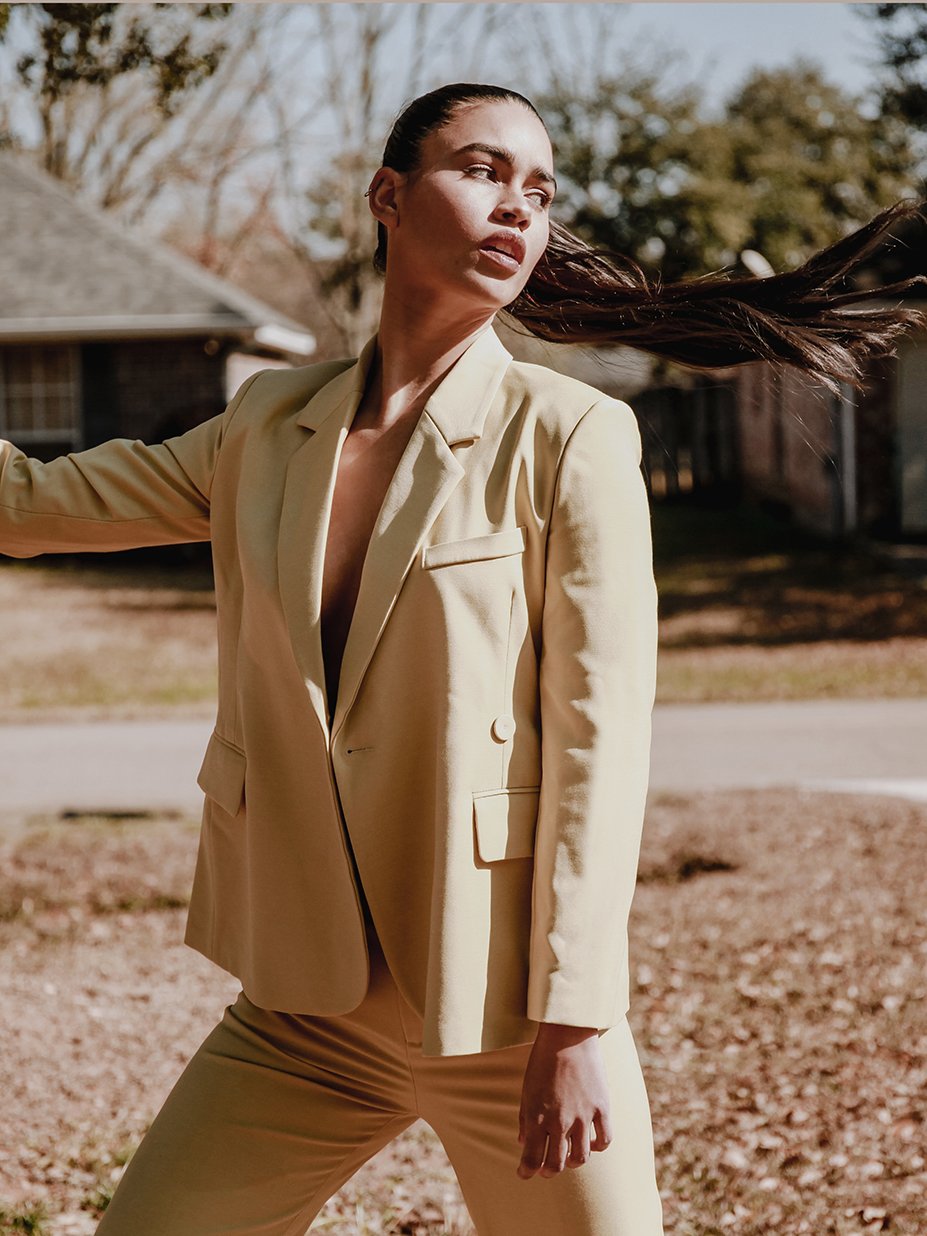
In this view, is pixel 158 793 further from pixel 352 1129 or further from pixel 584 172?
pixel 584 172

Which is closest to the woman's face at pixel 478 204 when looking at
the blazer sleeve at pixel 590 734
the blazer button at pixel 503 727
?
the blazer sleeve at pixel 590 734

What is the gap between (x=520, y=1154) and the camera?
190 centimetres

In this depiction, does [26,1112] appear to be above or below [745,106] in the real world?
below

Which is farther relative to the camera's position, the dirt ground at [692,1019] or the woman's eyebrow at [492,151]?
the dirt ground at [692,1019]

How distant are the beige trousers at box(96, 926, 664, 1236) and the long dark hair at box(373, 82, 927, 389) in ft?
3.37

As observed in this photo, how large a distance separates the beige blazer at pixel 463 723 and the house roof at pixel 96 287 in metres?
20.1

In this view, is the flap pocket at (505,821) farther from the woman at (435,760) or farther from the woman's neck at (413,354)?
the woman's neck at (413,354)

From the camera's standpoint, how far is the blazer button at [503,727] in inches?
74.5

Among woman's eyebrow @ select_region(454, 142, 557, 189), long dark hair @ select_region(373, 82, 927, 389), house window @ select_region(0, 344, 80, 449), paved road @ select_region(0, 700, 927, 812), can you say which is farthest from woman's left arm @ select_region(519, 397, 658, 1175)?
house window @ select_region(0, 344, 80, 449)

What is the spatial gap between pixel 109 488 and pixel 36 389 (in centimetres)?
2184

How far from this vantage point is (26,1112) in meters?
4.21

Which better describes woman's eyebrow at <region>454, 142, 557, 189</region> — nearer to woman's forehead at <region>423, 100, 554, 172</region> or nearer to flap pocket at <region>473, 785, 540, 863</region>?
woman's forehead at <region>423, 100, 554, 172</region>

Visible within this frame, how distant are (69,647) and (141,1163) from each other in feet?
43.5

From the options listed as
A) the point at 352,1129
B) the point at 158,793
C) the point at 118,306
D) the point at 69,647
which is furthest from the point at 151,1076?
the point at 118,306
